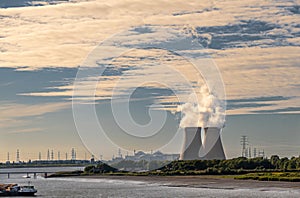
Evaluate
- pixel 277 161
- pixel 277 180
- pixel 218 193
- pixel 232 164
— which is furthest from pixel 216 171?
pixel 218 193

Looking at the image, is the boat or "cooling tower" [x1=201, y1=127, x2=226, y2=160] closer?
the boat

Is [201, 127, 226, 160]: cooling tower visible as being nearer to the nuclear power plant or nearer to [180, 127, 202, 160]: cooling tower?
the nuclear power plant

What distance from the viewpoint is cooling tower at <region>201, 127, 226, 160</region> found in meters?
183

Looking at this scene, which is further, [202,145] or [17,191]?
[202,145]

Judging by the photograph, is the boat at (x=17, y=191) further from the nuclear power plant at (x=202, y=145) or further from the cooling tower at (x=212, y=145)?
the cooling tower at (x=212, y=145)

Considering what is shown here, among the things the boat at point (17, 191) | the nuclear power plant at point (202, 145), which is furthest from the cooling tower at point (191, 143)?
the boat at point (17, 191)

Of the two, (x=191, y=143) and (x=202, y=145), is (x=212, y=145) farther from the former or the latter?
(x=191, y=143)

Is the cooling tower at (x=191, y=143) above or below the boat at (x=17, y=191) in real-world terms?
above

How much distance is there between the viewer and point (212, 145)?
627 feet

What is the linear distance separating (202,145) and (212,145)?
9.75 feet

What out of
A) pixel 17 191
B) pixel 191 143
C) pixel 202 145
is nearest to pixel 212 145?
pixel 202 145

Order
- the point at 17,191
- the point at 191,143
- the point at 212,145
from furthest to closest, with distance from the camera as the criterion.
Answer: the point at 212,145 < the point at 191,143 < the point at 17,191

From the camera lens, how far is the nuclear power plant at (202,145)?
184m

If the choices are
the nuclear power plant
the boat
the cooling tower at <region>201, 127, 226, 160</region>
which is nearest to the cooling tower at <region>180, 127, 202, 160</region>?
the nuclear power plant
